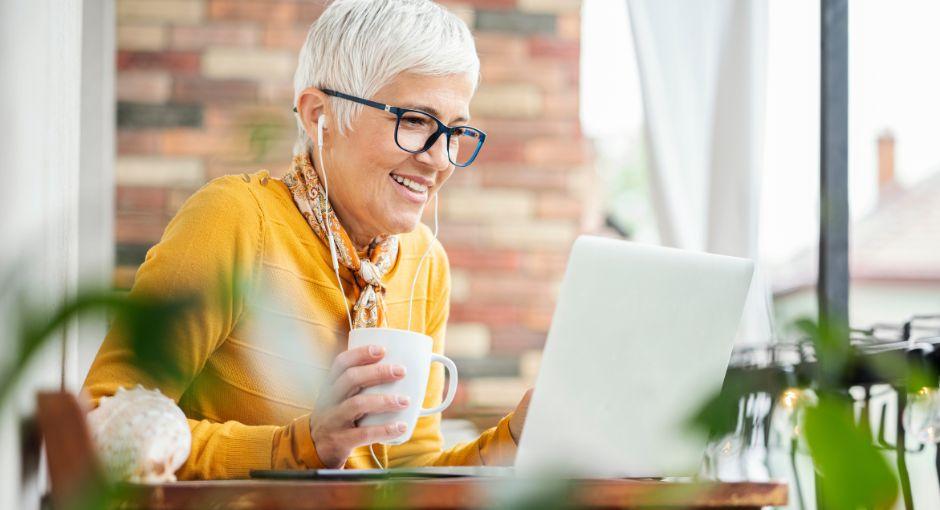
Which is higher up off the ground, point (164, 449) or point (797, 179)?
point (797, 179)

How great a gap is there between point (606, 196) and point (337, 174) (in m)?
12.9

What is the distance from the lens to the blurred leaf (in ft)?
0.73

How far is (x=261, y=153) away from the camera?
292mm

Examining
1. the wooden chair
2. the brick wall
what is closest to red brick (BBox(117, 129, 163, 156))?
the brick wall

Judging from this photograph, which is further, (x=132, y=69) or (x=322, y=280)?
(x=132, y=69)

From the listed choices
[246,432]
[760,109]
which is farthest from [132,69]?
[246,432]

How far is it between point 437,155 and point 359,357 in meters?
0.60

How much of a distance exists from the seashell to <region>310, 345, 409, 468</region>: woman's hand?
21 cm

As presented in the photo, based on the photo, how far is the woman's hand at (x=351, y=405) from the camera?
1.06 meters

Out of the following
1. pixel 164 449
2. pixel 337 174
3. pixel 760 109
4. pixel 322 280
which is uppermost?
pixel 760 109

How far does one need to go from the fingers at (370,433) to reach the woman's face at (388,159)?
56 centimetres

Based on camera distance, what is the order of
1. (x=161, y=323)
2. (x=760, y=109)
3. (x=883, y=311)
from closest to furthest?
(x=161, y=323) < (x=760, y=109) < (x=883, y=311)

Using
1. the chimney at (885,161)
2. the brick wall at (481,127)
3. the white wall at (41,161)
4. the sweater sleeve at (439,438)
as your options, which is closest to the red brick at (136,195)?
the brick wall at (481,127)

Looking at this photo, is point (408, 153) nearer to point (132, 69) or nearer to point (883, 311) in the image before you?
point (132, 69)
